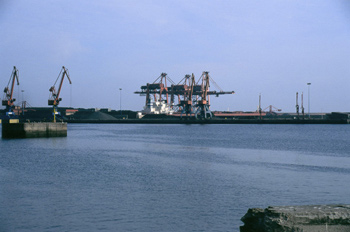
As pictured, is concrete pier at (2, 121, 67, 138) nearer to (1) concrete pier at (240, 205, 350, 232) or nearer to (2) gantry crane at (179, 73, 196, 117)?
(1) concrete pier at (240, 205, 350, 232)

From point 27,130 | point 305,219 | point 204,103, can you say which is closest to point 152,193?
point 305,219

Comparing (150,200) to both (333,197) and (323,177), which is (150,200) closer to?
(333,197)

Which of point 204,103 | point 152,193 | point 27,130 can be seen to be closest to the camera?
point 152,193

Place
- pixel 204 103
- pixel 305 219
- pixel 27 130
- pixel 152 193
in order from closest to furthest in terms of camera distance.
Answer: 1. pixel 305 219
2. pixel 152 193
3. pixel 27 130
4. pixel 204 103

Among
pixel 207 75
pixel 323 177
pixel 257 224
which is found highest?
pixel 207 75

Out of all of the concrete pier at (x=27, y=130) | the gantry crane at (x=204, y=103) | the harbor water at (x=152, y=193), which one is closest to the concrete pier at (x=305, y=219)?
the harbor water at (x=152, y=193)

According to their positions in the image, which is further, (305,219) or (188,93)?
(188,93)

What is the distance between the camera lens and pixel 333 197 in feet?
56.2

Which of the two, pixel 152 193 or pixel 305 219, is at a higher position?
pixel 305 219

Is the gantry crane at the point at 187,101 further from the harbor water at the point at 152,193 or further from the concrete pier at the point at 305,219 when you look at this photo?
the concrete pier at the point at 305,219

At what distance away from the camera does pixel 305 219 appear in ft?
23.7

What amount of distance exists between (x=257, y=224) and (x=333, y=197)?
1083 centimetres

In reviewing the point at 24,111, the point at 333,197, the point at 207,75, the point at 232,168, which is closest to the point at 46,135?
the point at 232,168

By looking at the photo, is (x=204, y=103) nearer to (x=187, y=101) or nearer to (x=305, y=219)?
(x=187, y=101)
